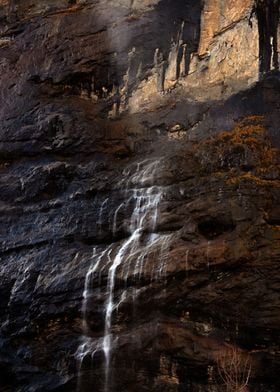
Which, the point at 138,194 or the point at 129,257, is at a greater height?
the point at 138,194

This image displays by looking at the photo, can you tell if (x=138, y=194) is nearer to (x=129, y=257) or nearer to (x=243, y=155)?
(x=129, y=257)

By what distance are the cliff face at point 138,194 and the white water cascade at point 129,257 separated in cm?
4

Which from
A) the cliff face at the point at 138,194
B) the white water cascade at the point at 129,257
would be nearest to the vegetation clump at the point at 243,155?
the cliff face at the point at 138,194

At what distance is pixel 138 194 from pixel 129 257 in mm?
2755

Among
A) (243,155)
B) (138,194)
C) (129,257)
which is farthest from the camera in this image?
(138,194)

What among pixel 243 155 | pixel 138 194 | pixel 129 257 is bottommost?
pixel 129 257

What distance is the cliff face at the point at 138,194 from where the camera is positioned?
14477mm

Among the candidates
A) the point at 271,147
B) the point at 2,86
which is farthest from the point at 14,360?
the point at 2,86

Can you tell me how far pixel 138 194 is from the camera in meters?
18.1

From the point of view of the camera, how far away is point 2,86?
23.9 metres

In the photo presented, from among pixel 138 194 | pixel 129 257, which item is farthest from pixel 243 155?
pixel 129 257

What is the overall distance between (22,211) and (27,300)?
3.93 m

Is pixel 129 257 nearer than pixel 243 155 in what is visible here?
Yes

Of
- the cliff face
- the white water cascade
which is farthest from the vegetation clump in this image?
the white water cascade
